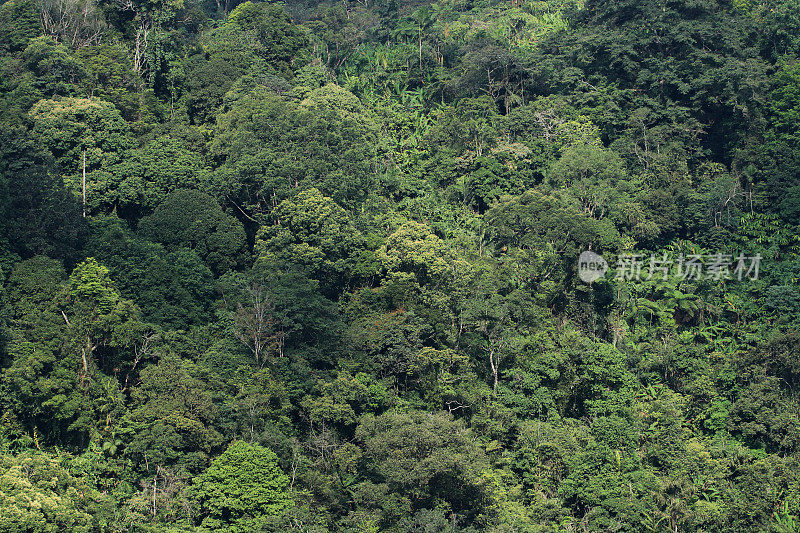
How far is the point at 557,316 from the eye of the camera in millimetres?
32938

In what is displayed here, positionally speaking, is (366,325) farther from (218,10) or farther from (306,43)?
(218,10)

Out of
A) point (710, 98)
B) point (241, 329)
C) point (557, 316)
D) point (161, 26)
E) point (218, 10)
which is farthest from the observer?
point (218, 10)

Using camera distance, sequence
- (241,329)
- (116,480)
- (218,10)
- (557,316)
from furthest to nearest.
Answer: (218,10) < (557,316) < (241,329) < (116,480)

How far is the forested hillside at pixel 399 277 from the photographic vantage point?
85.1 feet

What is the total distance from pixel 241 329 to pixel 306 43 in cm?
1795

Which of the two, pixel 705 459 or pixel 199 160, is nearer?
pixel 705 459

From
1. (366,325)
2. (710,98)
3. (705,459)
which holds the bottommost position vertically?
(705,459)

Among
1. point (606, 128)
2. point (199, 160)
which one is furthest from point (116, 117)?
point (606, 128)

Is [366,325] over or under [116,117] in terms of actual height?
under

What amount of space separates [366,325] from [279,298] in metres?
2.51

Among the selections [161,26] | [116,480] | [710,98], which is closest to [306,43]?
[161,26]

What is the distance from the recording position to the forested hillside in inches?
1022

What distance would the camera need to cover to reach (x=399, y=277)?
3080 cm

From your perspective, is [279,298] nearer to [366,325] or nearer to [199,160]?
[366,325]
